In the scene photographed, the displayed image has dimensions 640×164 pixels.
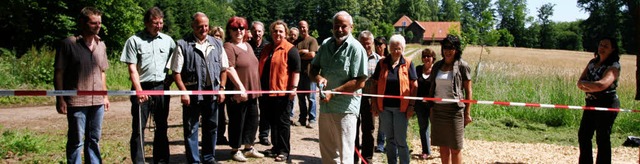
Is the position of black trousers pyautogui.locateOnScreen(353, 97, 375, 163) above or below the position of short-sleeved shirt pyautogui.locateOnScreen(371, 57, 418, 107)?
below

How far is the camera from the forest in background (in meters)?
27.0

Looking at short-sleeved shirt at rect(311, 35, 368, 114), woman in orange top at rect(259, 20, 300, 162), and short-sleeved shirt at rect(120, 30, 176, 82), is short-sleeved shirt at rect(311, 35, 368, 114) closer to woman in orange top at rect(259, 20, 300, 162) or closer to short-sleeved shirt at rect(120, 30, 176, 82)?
woman in orange top at rect(259, 20, 300, 162)

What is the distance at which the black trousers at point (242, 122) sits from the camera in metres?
5.76

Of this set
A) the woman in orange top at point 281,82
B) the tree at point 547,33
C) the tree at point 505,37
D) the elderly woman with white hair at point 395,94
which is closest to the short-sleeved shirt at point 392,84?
the elderly woman with white hair at point 395,94

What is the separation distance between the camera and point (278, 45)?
5973 mm

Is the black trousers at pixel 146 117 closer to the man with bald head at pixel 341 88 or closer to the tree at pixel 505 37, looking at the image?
the man with bald head at pixel 341 88

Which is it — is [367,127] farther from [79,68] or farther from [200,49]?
[79,68]

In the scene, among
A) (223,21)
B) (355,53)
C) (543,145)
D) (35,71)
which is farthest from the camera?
(223,21)

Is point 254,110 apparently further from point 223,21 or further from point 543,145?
point 223,21

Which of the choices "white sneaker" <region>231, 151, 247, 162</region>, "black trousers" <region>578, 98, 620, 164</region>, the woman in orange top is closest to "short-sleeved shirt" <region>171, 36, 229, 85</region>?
the woman in orange top

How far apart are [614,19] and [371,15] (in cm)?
5563

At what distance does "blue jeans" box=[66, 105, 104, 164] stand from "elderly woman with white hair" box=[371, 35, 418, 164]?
2.87 metres

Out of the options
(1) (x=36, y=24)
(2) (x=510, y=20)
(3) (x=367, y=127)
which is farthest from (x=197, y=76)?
(2) (x=510, y=20)

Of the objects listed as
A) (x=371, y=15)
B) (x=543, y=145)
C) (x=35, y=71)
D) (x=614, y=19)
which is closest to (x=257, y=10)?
(x=371, y=15)
